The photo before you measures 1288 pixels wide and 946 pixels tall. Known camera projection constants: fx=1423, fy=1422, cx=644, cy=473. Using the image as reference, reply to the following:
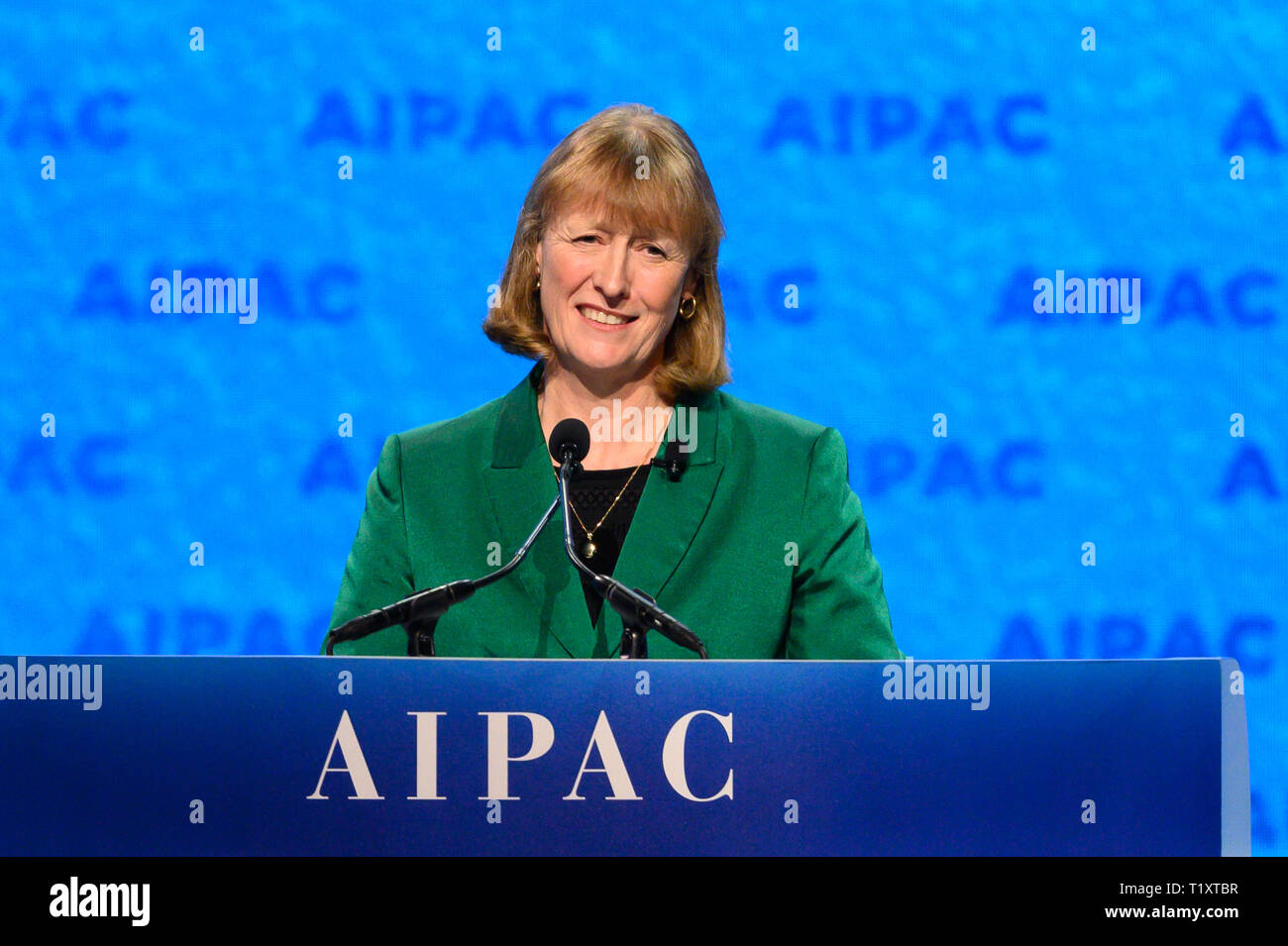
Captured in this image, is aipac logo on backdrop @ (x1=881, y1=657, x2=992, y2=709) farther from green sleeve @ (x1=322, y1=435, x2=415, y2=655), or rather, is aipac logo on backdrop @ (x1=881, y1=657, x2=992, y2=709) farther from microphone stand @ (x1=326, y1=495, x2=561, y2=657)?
green sleeve @ (x1=322, y1=435, x2=415, y2=655)

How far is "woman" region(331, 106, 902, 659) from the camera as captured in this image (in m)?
1.93

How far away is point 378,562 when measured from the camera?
203 cm

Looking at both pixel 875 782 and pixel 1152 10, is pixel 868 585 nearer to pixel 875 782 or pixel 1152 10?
pixel 875 782

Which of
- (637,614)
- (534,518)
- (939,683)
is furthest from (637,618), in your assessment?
(534,518)

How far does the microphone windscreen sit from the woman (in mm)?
301

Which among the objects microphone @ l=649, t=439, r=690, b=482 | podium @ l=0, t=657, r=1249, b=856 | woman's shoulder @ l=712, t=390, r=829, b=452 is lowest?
podium @ l=0, t=657, r=1249, b=856

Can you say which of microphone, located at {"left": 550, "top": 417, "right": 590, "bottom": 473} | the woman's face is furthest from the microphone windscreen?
the woman's face

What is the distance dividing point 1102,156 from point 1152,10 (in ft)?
1.11

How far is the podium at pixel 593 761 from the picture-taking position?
4.23 feet

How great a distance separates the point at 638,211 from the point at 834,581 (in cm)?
59

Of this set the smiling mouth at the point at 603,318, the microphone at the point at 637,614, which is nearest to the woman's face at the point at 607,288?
the smiling mouth at the point at 603,318

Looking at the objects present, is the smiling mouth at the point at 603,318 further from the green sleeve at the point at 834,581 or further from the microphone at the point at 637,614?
the microphone at the point at 637,614

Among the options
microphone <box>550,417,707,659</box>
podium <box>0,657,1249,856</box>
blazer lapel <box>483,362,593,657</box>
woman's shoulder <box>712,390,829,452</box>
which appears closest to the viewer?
podium <box>0,657,1249,856</box>
